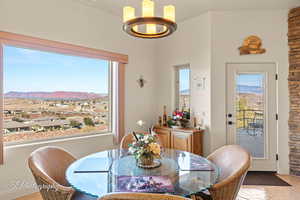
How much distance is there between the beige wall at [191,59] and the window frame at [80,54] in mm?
1019

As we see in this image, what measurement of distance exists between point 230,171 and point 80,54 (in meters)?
2.78

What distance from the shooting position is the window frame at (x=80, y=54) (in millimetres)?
2442

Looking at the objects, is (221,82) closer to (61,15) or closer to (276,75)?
(276,75)

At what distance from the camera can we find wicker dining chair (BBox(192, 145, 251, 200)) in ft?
5.21

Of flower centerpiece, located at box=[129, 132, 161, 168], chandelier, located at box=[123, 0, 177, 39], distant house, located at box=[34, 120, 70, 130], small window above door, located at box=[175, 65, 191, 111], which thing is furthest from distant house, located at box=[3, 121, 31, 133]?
small window above door, located at box=[175, 65, 191, 111]

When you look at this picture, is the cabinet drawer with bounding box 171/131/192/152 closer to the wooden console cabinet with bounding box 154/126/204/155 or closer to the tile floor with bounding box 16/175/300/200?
the wooden console cabinet with bounding box 154/126/204/155

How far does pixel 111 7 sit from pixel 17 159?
2.85 meters

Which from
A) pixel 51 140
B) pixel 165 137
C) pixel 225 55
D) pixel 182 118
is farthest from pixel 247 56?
pixel 51 140

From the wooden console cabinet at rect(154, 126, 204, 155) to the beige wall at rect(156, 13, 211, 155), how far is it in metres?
0.18

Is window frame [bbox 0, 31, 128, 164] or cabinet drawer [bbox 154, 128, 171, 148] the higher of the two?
window frame [bbox 0, 31, 128, 164]

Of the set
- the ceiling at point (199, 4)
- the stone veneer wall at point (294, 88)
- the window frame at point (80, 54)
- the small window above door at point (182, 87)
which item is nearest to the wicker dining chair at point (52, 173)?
the window frame at point (80, 54)

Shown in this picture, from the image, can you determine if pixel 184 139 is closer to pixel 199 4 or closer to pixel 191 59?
pixel 191 59

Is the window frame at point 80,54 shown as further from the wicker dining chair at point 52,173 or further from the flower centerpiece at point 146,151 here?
the flower centerpiece at point 146,151

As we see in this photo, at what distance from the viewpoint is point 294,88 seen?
11.1 ft
